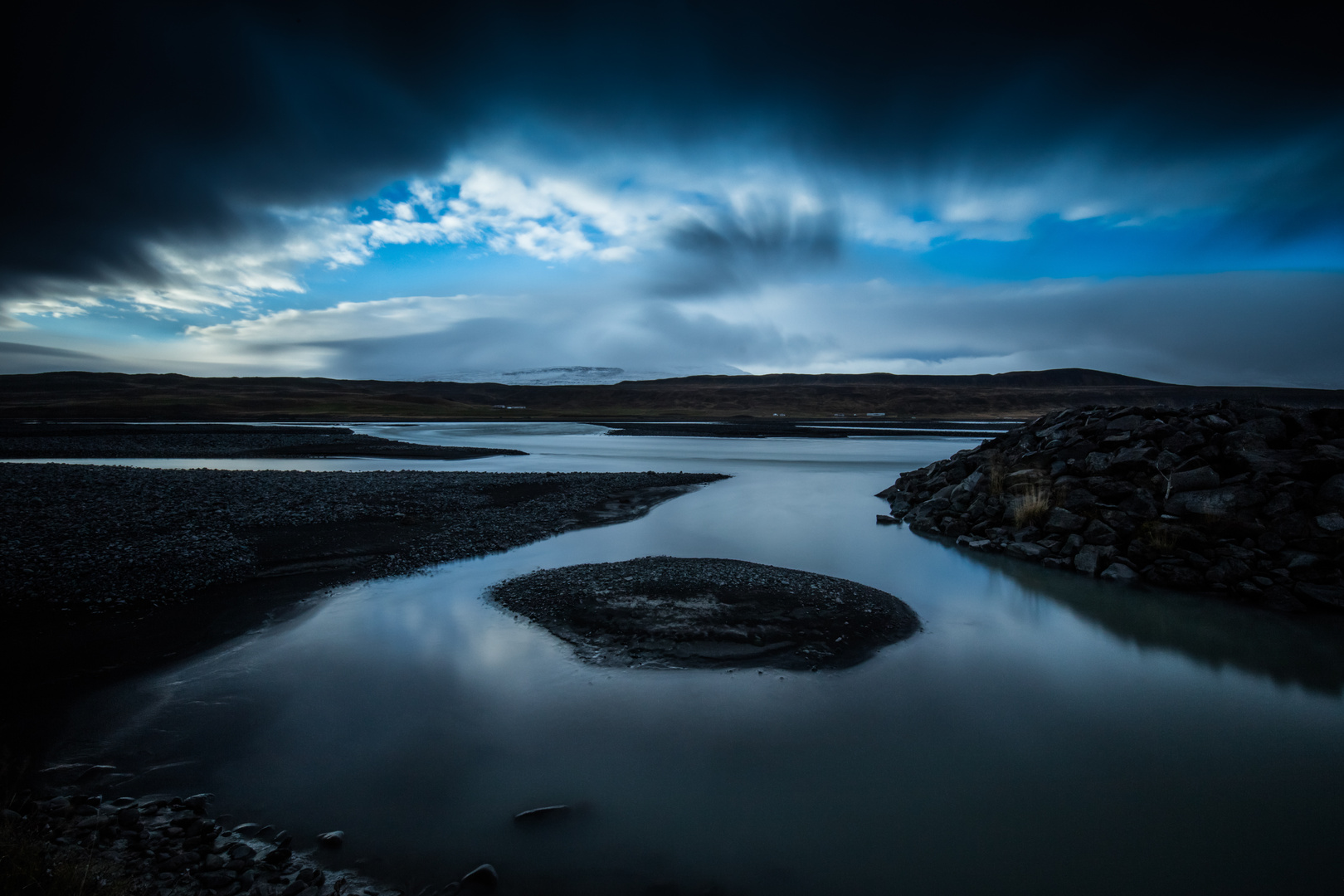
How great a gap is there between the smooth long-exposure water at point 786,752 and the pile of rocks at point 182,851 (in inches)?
7.2

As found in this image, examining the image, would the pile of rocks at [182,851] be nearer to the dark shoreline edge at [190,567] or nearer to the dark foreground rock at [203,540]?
the dark shoreline edge at [190,567]

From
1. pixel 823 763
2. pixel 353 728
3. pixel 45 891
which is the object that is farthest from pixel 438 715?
pixel 823 763

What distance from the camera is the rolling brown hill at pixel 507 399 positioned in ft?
256

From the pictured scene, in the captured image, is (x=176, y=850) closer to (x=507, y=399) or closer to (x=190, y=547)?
(x=190, y=547)

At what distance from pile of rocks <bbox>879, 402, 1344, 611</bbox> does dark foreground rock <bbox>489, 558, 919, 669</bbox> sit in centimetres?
554

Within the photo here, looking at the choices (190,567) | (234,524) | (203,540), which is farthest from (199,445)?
(190,567)

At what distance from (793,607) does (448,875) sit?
6.03 m

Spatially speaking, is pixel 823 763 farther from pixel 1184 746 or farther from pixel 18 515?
pixel 18 515

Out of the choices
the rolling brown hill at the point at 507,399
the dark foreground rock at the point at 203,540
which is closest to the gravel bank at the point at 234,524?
the dark foreground rock at the point at 203,540

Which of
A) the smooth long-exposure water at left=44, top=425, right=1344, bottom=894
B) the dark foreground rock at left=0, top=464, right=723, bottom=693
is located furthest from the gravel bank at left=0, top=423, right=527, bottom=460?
the smooth long-exposure water at left=44, top=425, right=1344, bottom=894

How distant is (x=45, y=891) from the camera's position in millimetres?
3191

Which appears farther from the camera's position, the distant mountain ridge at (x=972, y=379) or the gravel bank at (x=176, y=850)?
the distant mountain ridge at (x=972, y=379)

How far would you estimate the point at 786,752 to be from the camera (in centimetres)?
570

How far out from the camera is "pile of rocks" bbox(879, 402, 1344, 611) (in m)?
10.6
